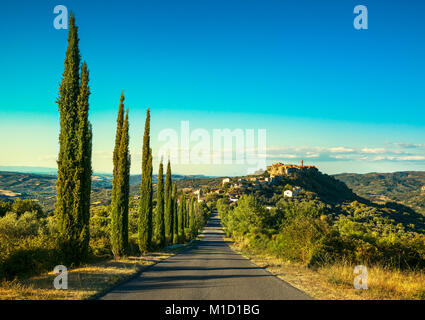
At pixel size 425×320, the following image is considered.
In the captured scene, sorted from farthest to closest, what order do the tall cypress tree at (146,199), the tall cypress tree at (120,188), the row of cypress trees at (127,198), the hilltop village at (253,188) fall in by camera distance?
the hilltop village at (253,188) → the tall cypress tree at (146,199) → the row of cypress trees at (127,198) → the tall cypress tree at (120,188)

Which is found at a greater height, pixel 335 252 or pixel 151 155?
pixel 151 155

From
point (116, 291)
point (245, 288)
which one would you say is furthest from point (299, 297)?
point (116, 291)

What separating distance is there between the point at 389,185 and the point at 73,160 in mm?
161058

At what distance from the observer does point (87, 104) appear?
43.4 feet

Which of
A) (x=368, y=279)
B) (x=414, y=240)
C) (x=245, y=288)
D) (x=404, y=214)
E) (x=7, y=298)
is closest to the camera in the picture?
(x=7, y=298)

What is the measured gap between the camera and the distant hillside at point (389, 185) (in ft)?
387

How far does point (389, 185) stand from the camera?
474ft

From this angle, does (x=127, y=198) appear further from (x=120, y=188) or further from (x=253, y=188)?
(x=253, y=188)

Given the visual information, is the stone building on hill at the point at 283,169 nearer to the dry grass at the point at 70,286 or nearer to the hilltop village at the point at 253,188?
the hilltop village at the point at 253,188

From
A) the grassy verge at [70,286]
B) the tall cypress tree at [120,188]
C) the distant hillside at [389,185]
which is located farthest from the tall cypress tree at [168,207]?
the distant hillside at [389,185]

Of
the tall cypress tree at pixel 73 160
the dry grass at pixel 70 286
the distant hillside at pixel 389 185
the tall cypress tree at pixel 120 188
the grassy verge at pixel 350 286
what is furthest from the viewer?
the distant hillside at pixel 389 185

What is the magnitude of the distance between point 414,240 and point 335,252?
669 centimetres

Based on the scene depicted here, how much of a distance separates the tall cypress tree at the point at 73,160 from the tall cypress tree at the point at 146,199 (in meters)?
9.17

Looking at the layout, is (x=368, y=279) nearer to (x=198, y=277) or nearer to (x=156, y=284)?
(x=198, y=277)
